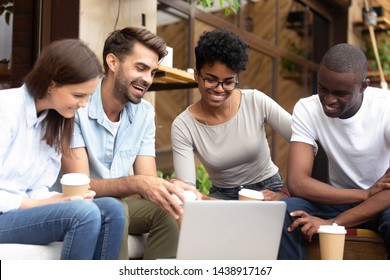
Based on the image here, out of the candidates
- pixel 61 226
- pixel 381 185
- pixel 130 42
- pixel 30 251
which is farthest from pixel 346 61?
pixel 30 251

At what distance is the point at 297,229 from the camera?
9.19ft

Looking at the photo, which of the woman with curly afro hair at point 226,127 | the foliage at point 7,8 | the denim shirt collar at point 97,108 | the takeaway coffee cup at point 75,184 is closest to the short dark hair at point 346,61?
the woman with curly afro hair at point 226,127

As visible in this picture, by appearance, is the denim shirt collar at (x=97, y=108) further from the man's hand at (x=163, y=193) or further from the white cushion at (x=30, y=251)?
the white cushion at (x=30, y=251)

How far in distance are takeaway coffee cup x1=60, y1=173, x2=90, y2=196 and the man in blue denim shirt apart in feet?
1.36

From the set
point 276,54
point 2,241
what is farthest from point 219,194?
point 276,54

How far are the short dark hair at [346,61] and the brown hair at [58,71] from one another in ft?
3.32

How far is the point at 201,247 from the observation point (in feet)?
7.48

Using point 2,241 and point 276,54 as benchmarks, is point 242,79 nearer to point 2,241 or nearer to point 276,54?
point 276,54

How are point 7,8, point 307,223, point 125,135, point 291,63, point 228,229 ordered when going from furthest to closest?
point 291,63 → point 7,8 → point 125,135 → point 307,223 → point 228,229

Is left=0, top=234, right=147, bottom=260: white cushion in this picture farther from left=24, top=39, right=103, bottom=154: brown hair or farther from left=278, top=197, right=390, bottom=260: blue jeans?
left=278, top=197, right=390, bottom=260: blue jeans

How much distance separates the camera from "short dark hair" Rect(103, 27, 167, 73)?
10.0 feet

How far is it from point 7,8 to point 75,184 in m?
1.73

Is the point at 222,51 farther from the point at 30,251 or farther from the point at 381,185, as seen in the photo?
the point at 30,251
